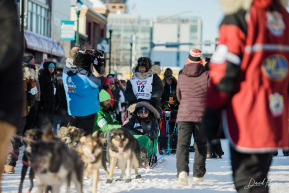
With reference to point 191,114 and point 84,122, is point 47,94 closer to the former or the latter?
point 84,122

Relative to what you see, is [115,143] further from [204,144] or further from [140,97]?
[140,97]

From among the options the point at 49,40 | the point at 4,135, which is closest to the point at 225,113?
the point at 4,135

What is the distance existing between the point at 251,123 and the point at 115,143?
3.89 metres

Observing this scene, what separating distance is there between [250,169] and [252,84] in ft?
1.87

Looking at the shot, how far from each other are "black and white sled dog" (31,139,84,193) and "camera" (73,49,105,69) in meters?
2.98

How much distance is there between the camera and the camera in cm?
702

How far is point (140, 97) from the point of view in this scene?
877cm

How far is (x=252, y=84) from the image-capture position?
284 cm

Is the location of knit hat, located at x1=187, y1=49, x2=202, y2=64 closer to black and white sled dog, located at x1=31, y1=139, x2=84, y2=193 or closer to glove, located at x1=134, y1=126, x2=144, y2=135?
glove, located at x1=134, y1=126, x2=144, y2=135

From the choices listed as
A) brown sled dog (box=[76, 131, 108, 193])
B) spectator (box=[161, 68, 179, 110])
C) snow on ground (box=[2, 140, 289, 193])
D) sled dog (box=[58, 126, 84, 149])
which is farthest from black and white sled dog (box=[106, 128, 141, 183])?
spectator (box=[161, 68, 179, 110])

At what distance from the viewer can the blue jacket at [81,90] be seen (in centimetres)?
710

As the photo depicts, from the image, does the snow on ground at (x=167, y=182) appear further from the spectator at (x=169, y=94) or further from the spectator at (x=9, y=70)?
the spectator at (x=9, y=70)

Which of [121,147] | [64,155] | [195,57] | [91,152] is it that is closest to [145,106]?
[195,57]

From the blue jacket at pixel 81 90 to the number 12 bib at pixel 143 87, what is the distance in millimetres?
1649
